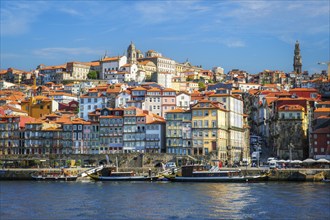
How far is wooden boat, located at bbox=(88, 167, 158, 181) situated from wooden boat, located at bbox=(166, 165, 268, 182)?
3472 millimetres

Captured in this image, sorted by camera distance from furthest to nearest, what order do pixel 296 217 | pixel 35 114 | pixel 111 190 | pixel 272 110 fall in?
pixel 35 114 < pixel 272 110 < pixel 111 190 < pixel 296 217

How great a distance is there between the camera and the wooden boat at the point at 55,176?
7906 cm

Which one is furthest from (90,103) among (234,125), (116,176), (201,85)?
(201,85)

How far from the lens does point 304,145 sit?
8956 centimetres

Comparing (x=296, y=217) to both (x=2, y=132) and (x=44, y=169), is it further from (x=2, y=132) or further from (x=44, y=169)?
(x=2, y=132)

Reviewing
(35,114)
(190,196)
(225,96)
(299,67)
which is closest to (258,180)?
(190,196)

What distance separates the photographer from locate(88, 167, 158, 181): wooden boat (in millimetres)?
76062

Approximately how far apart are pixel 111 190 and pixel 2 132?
41647 millimetres

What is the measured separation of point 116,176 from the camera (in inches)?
3049

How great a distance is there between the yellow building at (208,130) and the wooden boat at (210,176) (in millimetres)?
10652

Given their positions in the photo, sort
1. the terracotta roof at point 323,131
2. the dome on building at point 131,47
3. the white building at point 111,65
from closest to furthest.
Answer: the terracotta roof at point 323,131, the white building at point 111,65, the dome on building at point 131,47

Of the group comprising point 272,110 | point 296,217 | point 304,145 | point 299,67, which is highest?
point 299,67

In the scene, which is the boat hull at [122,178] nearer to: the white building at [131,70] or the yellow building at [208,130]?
the yellow building at [208,130]

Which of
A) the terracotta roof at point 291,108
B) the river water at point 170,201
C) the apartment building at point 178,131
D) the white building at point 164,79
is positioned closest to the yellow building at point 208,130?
the apartment building at point 178,131
